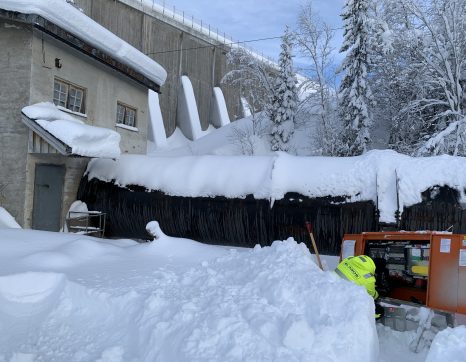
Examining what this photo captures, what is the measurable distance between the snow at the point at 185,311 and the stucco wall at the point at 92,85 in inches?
282

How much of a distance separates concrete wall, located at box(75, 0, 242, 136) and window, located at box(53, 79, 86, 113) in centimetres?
1853

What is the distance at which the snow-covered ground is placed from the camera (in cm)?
405

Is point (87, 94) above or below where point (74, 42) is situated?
below

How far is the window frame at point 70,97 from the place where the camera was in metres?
13.0

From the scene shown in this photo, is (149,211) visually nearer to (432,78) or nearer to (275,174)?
(275,174)

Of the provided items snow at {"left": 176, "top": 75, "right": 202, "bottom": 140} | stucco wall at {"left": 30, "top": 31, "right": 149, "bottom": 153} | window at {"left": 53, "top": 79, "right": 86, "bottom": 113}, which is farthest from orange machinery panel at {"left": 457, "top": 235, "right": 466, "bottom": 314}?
snow at {"left": 176, "top": 75, "right": 202, "bottom": 140}

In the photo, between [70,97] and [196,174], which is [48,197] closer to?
[70,97]

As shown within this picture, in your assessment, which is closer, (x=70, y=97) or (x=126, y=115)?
(x=70, y=97)

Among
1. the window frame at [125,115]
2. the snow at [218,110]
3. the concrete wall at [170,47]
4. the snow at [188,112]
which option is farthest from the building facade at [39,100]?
the snow at [218,110]

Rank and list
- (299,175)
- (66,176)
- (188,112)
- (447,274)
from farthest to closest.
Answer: (188,112) → (66,176) → (299,175) → (447,274)

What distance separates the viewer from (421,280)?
668cm

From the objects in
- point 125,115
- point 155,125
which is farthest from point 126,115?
point 155,125

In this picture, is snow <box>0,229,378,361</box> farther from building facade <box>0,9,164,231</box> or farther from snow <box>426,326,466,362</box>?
building facade <box>0,9,164,231</box>

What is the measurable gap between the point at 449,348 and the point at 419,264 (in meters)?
2.75
